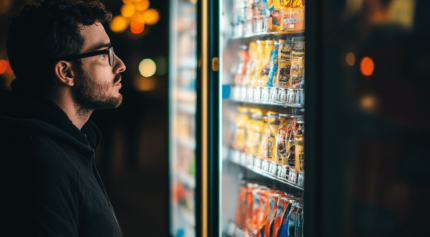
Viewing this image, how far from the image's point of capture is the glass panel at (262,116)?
177 centimetres

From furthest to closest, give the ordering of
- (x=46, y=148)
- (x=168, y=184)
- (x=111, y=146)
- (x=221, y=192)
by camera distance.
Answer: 1. (x=111, y=146)
2. (x=168, y=184)
3. (x=221, y=192)
4. (x=46, y=148)

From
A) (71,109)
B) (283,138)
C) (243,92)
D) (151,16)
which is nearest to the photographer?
(71,109)

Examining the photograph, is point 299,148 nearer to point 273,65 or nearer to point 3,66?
point 273,65

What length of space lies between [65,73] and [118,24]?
1.74 metres

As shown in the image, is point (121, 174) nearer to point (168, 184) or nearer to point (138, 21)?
point (168, 184)

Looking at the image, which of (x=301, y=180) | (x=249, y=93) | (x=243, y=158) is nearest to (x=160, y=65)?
(x=249, y=93)

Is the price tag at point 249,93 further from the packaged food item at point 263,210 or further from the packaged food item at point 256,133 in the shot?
the packaged food item at point 263,210

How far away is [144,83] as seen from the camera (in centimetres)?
292

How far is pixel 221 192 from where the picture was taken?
2293 mm

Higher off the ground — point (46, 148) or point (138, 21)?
point (138, 21)
